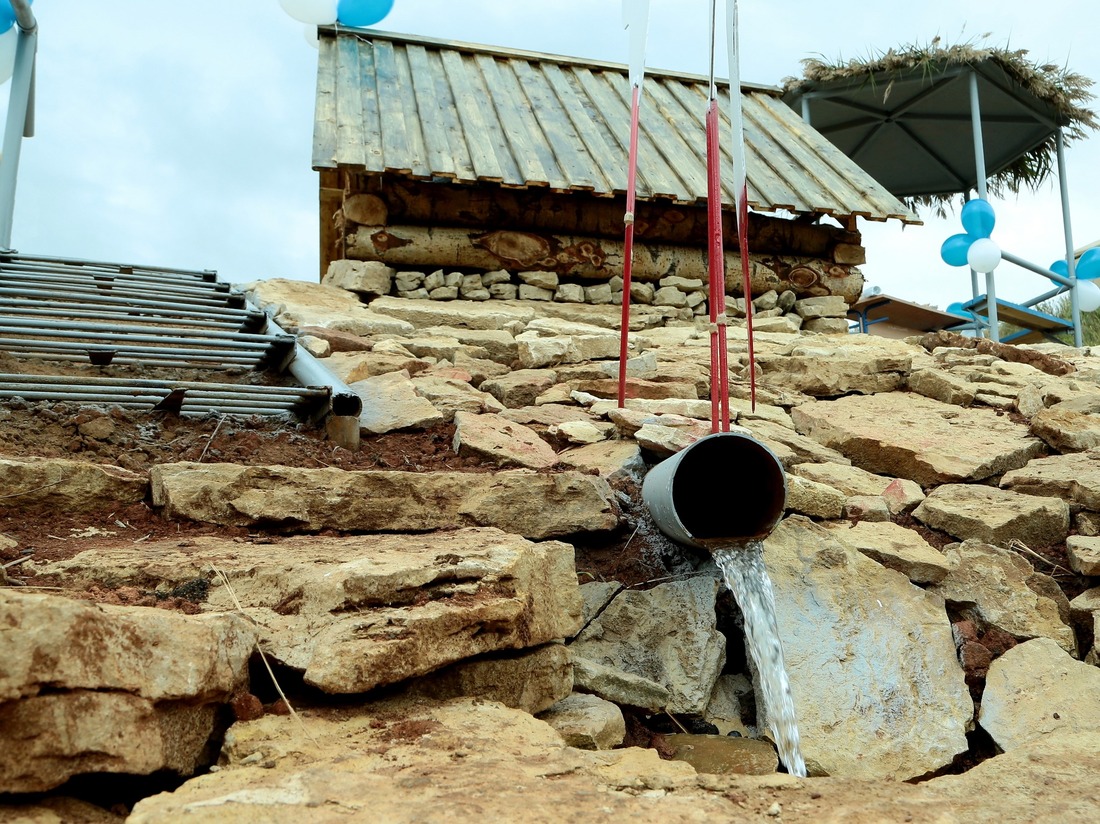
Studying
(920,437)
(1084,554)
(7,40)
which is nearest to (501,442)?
(920,437)

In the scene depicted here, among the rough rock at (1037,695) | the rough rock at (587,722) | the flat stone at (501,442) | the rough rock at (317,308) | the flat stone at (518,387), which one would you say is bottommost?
the rough rock at (1037,695)

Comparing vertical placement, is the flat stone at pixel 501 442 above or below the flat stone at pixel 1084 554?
above

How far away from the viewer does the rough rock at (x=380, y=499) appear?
8.35ft

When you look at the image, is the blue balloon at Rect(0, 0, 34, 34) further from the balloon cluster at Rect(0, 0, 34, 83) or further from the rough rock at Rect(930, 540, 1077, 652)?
the rough rock at Rect(930, 540, 1077, 652)

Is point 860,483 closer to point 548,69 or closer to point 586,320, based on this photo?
point 586,320

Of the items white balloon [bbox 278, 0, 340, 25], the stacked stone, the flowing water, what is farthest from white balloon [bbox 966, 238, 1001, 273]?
the flowing water

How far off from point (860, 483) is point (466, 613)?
220 cm

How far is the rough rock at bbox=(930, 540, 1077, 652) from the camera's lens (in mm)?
3061

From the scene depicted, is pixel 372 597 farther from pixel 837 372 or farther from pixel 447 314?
pixel 447 314

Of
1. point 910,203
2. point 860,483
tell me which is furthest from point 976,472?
point 910,203

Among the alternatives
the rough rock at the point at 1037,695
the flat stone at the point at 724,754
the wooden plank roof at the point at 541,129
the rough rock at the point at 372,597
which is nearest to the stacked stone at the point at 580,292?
the wooden plank roof at the point at 541,129

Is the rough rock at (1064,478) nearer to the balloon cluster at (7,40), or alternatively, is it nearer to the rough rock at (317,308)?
the rough rock at (317,308)

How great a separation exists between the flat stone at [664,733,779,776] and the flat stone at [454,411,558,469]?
109 centimetres

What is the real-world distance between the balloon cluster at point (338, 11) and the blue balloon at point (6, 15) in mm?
2044
